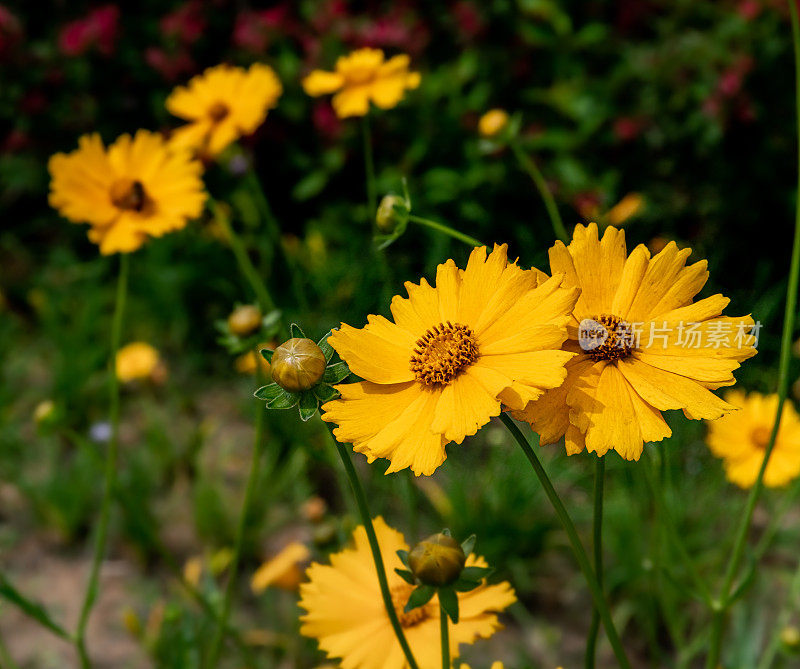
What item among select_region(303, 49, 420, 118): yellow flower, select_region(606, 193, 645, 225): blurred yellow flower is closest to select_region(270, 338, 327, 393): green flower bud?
select_region(303, 49, 420, 118): yellow flower

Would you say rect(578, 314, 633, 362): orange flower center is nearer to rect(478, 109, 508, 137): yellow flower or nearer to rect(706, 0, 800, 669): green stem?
rect(706, 0, 800, 669): green stem

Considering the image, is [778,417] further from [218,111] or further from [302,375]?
[218,111]

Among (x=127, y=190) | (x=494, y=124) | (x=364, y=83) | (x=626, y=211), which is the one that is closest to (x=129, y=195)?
(x=127, y=190)

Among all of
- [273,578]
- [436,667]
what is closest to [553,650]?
[273,578]

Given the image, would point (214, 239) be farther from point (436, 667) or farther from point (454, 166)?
point (436, 667)

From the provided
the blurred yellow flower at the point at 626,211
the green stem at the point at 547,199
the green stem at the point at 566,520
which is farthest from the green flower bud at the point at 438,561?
the blurred yellow flower at the point at 626,211
